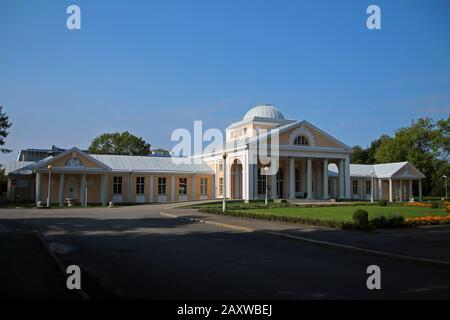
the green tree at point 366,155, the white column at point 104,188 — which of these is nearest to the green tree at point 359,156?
the green tree at point 366,155

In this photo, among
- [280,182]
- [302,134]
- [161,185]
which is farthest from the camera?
[280,182]

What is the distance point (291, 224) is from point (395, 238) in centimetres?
568

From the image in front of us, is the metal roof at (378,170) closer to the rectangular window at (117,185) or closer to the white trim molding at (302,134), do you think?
the white trim molding at (302,134)

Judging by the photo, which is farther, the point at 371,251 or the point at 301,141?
the point at 301,141

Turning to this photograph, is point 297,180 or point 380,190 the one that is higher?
point 297,180

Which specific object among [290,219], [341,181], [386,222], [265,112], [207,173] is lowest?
[290,219]

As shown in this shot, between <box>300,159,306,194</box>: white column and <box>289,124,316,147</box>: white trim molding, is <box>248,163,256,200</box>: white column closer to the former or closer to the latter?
<box>289,124,316,147</box>: white trim molding

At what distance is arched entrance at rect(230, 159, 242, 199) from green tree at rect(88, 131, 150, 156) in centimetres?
3173

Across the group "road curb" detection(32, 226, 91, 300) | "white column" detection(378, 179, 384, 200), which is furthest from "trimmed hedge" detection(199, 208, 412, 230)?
"white column" detection(378, 179, 384, 200)

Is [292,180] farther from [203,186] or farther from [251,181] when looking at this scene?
[203,186]

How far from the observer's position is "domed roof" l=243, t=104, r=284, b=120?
55.2 metres

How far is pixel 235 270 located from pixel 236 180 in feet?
127

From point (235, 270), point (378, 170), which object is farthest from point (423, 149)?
point (235, 270)

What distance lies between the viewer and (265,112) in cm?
5556
